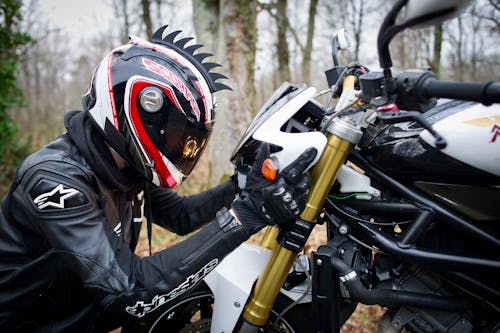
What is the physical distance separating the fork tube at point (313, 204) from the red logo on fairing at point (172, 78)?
2.19 feet

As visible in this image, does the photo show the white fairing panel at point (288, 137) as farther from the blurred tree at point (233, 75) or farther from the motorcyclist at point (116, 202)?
the blurred tree at point (233, 75)

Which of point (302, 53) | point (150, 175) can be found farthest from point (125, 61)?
point (302, 53)

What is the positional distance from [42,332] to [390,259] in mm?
1652

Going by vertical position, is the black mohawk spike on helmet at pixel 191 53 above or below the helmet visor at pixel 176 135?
above

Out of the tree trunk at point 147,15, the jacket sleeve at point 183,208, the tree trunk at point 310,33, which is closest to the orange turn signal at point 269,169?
the jacket sleeve at point 183,208

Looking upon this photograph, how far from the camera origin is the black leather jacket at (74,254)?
5.28ft

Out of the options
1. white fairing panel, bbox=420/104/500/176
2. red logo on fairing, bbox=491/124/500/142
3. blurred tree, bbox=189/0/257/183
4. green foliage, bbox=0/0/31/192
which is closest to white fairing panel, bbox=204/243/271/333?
white fairing panel, bbox=420/104/500/176

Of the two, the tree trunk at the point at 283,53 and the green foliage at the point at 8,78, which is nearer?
the green foliage at the point at 8,78

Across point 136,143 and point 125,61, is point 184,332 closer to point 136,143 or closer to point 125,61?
point 136,143

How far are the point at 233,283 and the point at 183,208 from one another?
0.78 metres

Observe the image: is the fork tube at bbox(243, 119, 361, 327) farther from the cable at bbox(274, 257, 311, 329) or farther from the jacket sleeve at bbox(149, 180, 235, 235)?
the jacket sleeve at bbox(149, 180, 235, 235)

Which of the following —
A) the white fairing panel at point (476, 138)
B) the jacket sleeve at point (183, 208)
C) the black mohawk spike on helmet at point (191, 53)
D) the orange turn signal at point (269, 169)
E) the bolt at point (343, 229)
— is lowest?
the jacket sleeve at point (183, 208)

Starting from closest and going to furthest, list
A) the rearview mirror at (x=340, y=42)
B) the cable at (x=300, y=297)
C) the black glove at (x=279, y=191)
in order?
the black glove at (x=279, y=191) < the rearview mirror at (x=340, y=42) < the cable at (x=300, y=297)

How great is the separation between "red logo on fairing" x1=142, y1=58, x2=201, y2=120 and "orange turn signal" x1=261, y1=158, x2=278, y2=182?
0.55 meters
